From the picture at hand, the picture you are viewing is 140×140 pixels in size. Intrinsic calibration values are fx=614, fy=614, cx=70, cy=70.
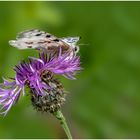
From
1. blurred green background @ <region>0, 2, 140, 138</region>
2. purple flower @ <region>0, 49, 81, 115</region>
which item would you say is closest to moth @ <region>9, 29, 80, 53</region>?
purple flower @ <region>0, 49, 81, 115</region>

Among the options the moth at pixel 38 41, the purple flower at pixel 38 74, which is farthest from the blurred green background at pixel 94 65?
the moth at pixel 38 41

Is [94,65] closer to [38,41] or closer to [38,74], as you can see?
[38,74]

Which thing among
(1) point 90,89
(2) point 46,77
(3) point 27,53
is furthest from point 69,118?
(2) point 46,77

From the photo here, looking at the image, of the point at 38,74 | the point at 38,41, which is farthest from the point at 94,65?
the point at 38,41

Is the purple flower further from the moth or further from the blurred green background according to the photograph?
the blurred green background

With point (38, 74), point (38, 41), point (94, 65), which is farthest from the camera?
point (94, 65)
